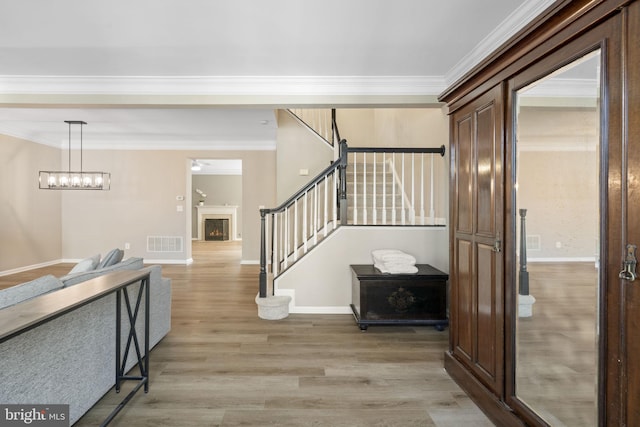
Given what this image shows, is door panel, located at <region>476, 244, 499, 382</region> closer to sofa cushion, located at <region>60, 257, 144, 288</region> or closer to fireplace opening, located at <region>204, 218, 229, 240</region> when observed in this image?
sofa cushion, located at <region>60, 257, 144, 288</region>

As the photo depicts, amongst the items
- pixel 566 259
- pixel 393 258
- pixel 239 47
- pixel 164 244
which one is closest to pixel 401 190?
pixel 393 258

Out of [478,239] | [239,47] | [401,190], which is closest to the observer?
[478,239]

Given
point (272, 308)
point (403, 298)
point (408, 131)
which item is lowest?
point (272, 308)

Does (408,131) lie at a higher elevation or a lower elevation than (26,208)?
higher

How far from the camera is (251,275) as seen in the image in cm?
598

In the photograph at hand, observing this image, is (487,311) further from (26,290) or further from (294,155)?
(294,155)

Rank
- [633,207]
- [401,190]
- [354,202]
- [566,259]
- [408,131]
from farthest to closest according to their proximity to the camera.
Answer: [408,131] → [401,190] → [354,202] → [566,259] → [633,207]

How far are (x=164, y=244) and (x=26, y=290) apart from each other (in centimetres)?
549

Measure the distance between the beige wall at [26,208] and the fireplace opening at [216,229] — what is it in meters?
5.06

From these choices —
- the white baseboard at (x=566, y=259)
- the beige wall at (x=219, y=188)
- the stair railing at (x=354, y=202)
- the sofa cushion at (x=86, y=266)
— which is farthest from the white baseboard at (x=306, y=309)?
the beige wall at (x=219, y=188)

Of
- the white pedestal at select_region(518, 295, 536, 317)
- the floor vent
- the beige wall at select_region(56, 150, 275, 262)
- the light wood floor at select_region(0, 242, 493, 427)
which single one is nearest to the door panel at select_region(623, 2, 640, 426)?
the white pedestal at select_region(518, 295, 536, 317)

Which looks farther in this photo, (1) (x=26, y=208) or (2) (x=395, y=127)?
(1) (x=26, y=208)

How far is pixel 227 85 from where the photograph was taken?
348cm

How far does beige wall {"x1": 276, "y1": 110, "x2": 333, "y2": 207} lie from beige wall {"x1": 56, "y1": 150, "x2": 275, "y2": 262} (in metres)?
1.54
